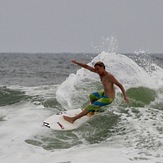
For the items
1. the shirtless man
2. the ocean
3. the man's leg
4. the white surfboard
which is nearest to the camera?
the ocean

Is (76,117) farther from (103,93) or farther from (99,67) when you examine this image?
(99,67)

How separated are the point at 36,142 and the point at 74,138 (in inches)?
36.5

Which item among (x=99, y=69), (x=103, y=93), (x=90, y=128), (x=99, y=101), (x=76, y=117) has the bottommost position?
(x=90, y=128)

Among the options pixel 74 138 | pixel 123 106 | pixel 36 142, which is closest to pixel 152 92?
pixel 123 106

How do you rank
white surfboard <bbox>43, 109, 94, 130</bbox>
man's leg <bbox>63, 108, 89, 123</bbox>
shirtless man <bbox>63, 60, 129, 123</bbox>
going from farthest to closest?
shirtless man <bbox>63, 60, 129, 123</bbox> → man's leg <bbox>63, 108, 89, 123</bbox> → white surfboard <bbox>43, 109, 94, 130</bbox>

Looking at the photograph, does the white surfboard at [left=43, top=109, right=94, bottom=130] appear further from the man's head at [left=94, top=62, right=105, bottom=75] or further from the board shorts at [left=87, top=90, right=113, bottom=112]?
the man's head at [left=94, top=62, right=105, bottom=75]

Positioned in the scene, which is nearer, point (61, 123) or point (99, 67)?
point (61, 123)

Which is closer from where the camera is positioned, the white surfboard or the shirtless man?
the white surfboard

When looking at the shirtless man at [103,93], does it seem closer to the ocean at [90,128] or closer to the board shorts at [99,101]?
the board shorts at [99,101]

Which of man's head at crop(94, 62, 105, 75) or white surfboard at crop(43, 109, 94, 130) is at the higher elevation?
man's head at crop(94, 62, 105, 75)

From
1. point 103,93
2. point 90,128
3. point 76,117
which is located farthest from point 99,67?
point 90,128

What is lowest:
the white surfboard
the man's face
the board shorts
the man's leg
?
the white surfboard

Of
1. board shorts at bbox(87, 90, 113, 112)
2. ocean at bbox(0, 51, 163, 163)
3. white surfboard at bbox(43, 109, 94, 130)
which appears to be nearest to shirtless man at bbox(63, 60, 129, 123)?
board shorts at bbox(87, 90, 113, 112)

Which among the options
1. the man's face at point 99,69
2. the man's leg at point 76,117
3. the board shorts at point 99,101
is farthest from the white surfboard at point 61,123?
the man's face at point 99,69
